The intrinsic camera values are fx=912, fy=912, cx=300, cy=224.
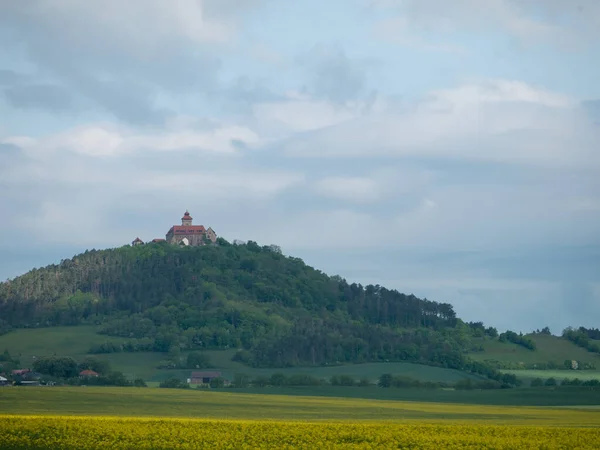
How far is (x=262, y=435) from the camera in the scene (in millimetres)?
59875

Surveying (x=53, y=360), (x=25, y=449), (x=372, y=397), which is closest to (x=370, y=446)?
(x=25, y=449)

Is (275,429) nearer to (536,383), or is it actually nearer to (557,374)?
(536,383)

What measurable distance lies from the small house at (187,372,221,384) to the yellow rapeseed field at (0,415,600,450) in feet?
331

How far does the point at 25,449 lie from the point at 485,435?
3008 centimetres

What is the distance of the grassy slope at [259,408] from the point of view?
82562 millimetres

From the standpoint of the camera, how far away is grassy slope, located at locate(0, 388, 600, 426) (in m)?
82.6

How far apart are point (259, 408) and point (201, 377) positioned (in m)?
78.3

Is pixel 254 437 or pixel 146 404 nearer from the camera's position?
pixel 254 437

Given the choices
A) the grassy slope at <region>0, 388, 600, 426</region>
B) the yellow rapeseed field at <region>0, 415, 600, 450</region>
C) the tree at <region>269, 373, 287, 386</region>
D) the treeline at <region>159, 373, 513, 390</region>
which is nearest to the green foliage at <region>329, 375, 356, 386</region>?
the treeline at <region>159, 373, 513, 390</region>

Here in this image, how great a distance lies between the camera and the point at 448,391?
13525 cm

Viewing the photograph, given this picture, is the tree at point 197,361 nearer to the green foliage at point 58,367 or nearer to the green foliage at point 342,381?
the green foliage at point 58,367

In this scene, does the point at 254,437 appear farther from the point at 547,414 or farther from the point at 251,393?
the point at 251,393

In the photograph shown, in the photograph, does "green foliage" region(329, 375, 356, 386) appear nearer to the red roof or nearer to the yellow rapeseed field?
the red roof

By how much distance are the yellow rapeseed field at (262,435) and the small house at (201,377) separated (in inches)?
3971
